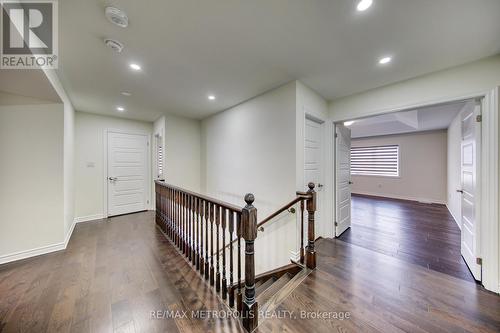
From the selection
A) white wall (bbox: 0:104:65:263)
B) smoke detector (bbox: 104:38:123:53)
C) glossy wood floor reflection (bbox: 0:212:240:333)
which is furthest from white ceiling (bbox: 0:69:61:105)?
glossy wood floor reflection (bbox: 0:212:240:333)

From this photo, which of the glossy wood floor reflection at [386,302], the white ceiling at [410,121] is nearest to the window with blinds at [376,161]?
the white ceiling at [410,121]

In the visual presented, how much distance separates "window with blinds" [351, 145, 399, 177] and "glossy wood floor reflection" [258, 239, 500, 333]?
569 cm

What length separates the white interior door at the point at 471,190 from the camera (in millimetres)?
2086

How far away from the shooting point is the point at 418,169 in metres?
6.29

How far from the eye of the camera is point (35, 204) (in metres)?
2.70

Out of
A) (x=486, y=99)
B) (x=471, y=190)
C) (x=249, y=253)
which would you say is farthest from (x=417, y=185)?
(x=249, y=253)

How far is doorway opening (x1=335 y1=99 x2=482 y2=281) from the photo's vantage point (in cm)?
235

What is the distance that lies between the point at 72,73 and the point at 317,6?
310cm

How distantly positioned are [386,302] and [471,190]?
5.95ft

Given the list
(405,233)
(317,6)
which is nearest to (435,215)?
(405,233)

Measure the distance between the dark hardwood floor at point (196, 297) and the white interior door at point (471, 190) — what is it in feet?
1.36

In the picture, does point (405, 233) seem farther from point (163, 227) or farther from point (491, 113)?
point (163, 227)

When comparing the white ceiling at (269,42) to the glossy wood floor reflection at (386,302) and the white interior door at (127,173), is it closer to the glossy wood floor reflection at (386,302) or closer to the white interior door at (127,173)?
the white interior door at (127,173)

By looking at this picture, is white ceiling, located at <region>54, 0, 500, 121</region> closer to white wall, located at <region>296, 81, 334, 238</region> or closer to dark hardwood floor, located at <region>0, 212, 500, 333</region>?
white wall, located at <region>296, 81, 334, 238</region>
